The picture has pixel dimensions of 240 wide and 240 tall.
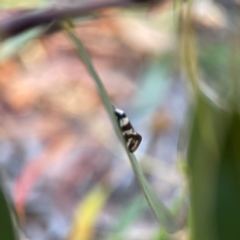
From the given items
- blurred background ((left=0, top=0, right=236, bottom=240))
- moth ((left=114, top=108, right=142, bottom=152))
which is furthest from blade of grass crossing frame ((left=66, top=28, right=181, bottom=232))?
blurred background ((left=0, top=0, right=236, bottom=240))

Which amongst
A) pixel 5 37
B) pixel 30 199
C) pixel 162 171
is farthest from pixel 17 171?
pixel 5 37

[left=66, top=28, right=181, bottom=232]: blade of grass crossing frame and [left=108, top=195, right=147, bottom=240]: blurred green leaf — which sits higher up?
[left=66, top=28, right=181, bottom=232]: blade of grass crossing frame

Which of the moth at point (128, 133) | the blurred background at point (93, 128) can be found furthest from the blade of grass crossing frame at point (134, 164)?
the blurred background at point (93, 128)

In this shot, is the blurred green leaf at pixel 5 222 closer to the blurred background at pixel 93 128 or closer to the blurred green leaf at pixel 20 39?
the blurred green leaf at pixel 20 39

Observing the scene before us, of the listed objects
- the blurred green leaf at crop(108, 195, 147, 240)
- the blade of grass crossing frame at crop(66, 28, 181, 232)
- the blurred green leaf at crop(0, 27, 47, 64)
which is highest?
the blurred green leaf at crop(0, 27, 47, 64)

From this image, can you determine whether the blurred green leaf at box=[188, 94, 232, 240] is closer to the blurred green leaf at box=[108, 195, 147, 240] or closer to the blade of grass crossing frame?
the blade of grass crossing frame

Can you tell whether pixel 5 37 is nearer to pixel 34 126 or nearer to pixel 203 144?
pixel 203 144

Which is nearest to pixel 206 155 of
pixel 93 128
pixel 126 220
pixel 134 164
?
pixel 134 164

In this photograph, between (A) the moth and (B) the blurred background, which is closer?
(A) the moth
